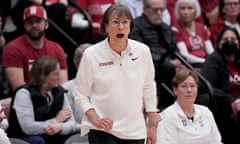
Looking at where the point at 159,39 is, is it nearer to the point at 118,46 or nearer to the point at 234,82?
the point at 234,82

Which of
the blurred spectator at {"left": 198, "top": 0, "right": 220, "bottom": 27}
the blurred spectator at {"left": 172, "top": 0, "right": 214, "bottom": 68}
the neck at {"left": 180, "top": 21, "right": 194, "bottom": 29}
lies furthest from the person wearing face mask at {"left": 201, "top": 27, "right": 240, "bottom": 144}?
the blurred spectator at {"left": 198, "top": 0, "right": 220, "bottom": 27}

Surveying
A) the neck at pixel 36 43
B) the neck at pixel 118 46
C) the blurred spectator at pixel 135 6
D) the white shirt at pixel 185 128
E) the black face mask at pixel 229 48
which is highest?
the neck at pixel 118 46

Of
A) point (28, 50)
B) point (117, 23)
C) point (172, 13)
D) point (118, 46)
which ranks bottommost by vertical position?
point (28, 50)

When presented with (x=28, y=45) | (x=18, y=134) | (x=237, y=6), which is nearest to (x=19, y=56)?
(x=28, y=45)

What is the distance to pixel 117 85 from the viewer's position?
5.12 meters

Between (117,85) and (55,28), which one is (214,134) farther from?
(55,28)

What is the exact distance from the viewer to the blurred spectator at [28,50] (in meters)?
7.68

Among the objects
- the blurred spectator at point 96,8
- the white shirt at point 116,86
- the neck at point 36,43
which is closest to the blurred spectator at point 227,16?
the blurred spectator at point 96,8

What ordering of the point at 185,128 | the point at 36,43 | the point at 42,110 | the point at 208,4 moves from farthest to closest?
the point at 208,4 < the point at 36,43 < the point at 42,110 < the point at 185,128

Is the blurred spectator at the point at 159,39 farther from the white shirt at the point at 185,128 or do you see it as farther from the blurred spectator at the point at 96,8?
the white shirt at the point at 185,128

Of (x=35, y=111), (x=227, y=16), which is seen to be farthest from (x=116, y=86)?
(x=227, y=16)

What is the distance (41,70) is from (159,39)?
2.16 metres

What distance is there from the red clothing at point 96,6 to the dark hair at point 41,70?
2.17 metres

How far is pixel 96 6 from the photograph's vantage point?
9.17 metres
